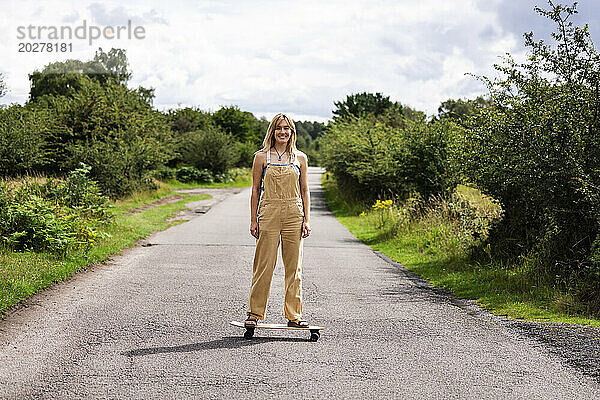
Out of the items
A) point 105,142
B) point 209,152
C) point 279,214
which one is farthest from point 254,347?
point 209,152

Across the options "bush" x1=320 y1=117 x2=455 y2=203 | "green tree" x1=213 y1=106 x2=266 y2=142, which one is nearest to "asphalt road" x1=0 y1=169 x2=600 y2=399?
"bush" x1=320 y1=117 x2=455 y2=203

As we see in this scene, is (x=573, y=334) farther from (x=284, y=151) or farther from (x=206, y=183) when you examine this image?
(x=206, y=183)

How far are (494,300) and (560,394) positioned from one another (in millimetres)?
4058

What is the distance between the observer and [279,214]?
6426 millimetres

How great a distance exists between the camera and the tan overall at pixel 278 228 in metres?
6.42

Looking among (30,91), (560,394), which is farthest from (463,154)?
(30,91)

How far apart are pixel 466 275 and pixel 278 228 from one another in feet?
18.2

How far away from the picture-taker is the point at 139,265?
11297 millimetres

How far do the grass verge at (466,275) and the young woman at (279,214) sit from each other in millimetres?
2970

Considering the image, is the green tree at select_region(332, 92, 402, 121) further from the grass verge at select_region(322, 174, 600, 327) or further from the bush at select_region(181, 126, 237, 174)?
the grass verge at select_region(322, 174, 600, 327)

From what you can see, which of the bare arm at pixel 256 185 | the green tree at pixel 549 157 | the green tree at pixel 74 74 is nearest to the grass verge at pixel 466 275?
the green tree at pixel 549 157

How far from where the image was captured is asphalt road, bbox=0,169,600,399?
4.84m

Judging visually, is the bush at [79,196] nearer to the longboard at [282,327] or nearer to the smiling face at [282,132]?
the longboard at [282,327]

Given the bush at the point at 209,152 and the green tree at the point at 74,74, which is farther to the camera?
the green tree at the point at 74,74
